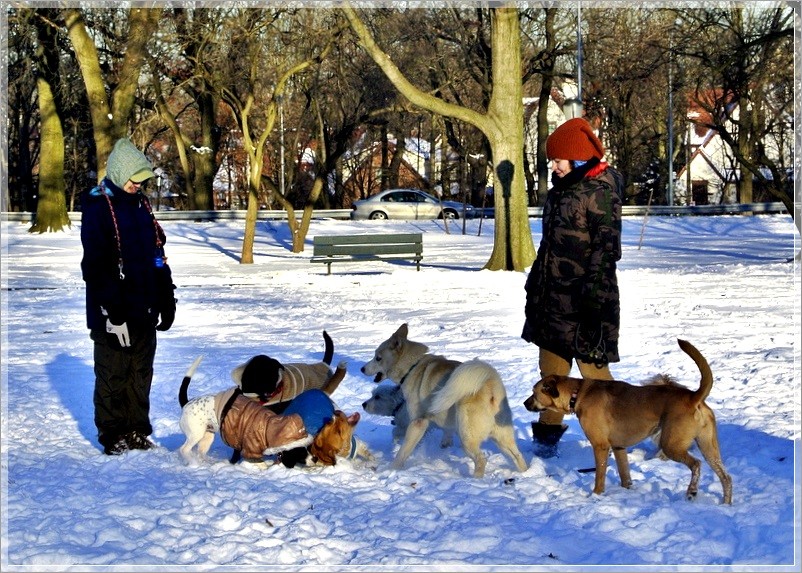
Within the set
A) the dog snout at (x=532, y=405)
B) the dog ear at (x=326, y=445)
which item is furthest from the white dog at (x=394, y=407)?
the dog snout at (x=532, y=405)

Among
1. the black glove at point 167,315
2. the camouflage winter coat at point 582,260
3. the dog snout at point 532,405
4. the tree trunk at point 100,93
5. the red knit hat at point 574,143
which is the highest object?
the tree trunk at point 100,93

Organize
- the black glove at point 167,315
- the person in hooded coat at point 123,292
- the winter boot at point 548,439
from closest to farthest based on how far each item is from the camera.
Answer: the winter boot at point 548,439
the person in hooded coat at point 123,292
the black glove at point 167,315

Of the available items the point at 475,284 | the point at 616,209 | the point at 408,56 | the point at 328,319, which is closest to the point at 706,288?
the point at 475,284

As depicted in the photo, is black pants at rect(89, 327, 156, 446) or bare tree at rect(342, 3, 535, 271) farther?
bare tree at rect(342, 3, 535, 271)

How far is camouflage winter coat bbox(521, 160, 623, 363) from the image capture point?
20.7ft

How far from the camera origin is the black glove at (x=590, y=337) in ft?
20.8

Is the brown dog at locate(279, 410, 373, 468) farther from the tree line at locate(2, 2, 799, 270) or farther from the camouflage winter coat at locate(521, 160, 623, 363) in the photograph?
the tree line at locate(2, 2, 799, 270)

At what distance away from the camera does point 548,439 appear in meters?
6.73

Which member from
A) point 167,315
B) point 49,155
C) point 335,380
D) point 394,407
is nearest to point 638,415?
point 394,407

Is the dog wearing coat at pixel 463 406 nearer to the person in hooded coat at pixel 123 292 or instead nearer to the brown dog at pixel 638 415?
the brown dog at pixel 638 415

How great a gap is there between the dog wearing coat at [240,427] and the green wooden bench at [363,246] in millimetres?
13841

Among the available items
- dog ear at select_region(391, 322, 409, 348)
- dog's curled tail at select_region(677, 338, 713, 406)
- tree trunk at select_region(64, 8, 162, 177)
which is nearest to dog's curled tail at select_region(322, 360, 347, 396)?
dog ear at select_region(391, 322, 409, 348)

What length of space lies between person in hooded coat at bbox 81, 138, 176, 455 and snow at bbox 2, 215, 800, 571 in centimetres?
34

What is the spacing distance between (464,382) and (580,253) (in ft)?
3.55
